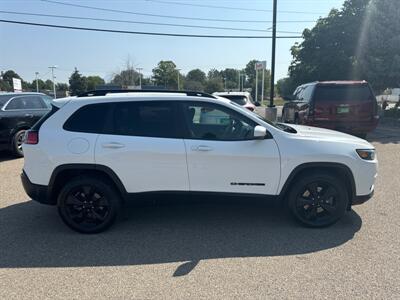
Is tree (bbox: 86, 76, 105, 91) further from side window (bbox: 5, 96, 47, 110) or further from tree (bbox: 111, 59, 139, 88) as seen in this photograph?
side window (bbox: 5, 96, 47, 110)

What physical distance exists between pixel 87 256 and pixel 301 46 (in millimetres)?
26132

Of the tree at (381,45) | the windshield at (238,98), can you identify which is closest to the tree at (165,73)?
the tree at (381,45)

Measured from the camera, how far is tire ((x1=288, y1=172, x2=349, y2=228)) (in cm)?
454

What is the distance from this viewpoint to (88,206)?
456cm

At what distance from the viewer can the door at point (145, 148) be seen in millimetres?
4406

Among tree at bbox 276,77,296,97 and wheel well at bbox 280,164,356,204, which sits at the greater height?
tree at bbox 276,77,296,97

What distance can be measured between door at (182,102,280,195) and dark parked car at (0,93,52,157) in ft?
21.8

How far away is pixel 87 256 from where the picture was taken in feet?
13.0

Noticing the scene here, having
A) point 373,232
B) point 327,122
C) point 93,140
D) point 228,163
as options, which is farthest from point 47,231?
point 327,122

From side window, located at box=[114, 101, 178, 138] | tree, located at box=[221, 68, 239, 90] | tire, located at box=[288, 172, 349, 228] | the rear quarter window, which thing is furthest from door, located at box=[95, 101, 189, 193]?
tree, located at box=[221, 68, 239, 90]

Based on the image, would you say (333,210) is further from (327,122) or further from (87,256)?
(327,122)

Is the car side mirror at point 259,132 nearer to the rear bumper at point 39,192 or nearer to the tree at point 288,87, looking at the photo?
the rear bumper at point 39,192

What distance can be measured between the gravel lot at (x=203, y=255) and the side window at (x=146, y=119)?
3.00 feet

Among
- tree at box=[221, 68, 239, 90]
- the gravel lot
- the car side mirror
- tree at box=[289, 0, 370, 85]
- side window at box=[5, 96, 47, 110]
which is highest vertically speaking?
Answer: tree at box=[221, 68, 239, 90]
